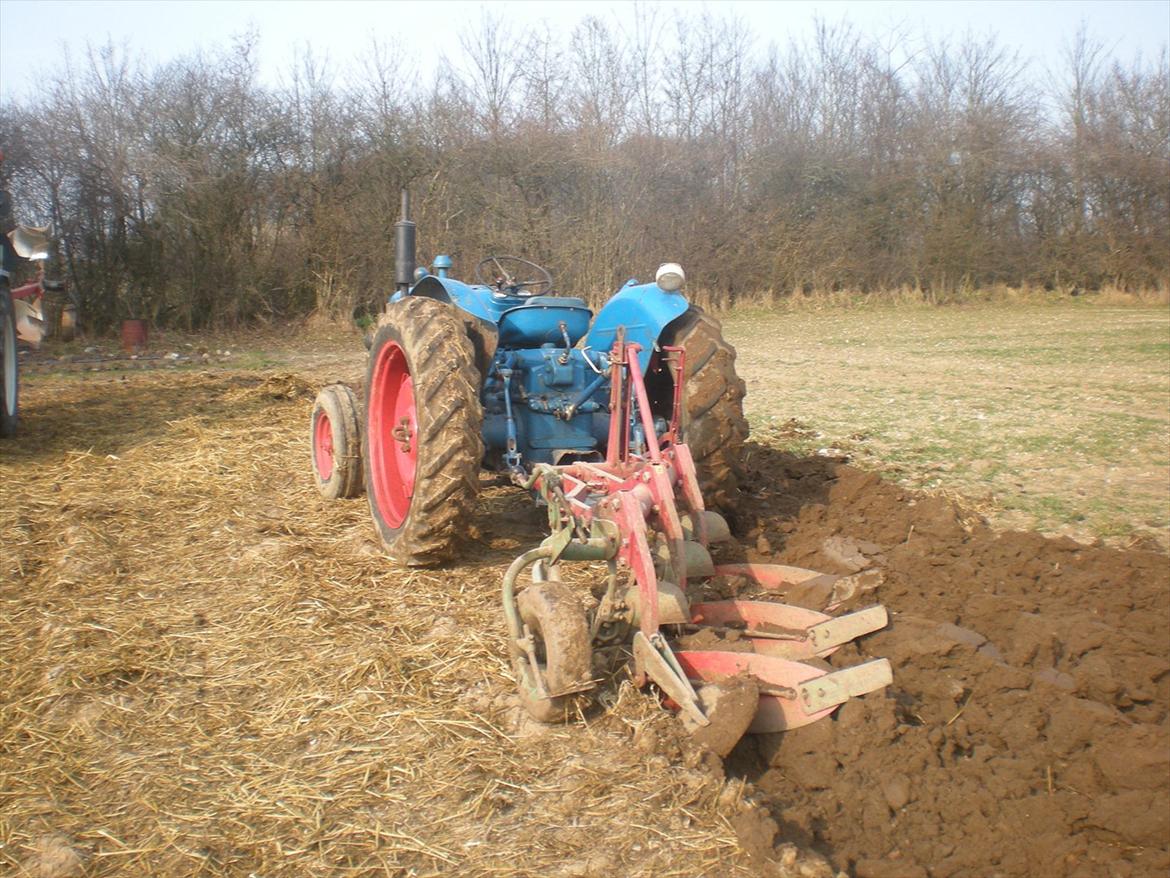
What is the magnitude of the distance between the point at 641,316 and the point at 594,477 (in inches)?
46.8

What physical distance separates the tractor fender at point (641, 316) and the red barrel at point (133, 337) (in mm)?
10565

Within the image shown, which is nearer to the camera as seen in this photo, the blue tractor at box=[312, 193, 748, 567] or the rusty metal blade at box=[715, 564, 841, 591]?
the rusty metal blade at box=[715, 564, 841, 591]

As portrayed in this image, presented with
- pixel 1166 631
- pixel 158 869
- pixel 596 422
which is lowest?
pixel 158 869

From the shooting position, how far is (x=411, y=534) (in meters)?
4.22

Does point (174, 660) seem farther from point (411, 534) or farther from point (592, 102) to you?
point (592, 102)

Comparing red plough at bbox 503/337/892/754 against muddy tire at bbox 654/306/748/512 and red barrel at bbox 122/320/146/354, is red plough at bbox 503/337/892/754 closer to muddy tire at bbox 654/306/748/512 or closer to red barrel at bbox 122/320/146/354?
muddy tire at bbox 654/306/748/512

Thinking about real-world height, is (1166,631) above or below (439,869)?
above

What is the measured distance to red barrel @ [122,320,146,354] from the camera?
1371 cm

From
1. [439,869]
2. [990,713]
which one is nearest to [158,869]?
[439,869]

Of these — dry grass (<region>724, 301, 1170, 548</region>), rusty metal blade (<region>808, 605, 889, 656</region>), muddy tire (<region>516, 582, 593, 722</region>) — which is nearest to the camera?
muddy tire (<region>516, 582, 593, 722</region>)

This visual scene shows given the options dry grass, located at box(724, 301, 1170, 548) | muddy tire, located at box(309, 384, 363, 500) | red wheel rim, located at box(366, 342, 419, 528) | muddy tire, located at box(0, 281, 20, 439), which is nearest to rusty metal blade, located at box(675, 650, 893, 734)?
red wheel rim, located at box(366, 342, 419, 528)

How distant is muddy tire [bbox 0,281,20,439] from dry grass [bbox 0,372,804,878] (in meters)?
2.02

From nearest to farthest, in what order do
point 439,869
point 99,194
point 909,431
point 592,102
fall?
point 439,869 < point 909,431 < point 99,194 < point 592,102

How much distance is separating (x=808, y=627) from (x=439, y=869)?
1.58m
